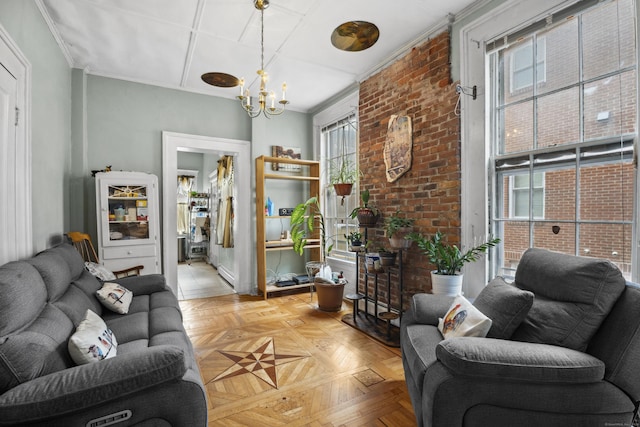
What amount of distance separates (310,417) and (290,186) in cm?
369

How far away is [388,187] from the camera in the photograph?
3443mm

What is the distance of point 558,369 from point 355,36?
3000mm

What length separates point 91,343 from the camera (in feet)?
4.85

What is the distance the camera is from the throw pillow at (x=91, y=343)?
55.9 inches

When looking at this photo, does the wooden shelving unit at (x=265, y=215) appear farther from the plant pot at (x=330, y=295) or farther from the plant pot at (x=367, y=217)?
the plant pot at (x=367, y=217)

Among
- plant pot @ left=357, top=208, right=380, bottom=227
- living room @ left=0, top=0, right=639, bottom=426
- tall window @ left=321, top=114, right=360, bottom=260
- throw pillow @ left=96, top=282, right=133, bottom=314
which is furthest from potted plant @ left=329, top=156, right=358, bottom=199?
throw pillow @ left=96, top=282, right=133, bottom=314

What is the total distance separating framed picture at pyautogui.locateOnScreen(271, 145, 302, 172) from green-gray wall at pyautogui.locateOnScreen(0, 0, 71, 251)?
2526 mm

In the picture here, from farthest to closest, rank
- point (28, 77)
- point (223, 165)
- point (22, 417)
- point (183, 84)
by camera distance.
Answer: point (223, 165)
point (183, 84)
point (28, 77)
point (22, 417)

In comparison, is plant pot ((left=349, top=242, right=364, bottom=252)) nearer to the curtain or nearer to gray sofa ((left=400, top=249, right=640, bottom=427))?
gray sofa ((left=400, top=249, right=640, bottom=427))

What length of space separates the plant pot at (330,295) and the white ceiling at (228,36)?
102 inches

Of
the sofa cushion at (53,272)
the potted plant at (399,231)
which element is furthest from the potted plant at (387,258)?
the sofa cushion at (53,272)

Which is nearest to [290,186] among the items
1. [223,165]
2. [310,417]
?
[223,165]

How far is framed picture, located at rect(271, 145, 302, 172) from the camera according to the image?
489 centimetres

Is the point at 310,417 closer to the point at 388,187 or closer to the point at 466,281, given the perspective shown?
the point at 466,281
